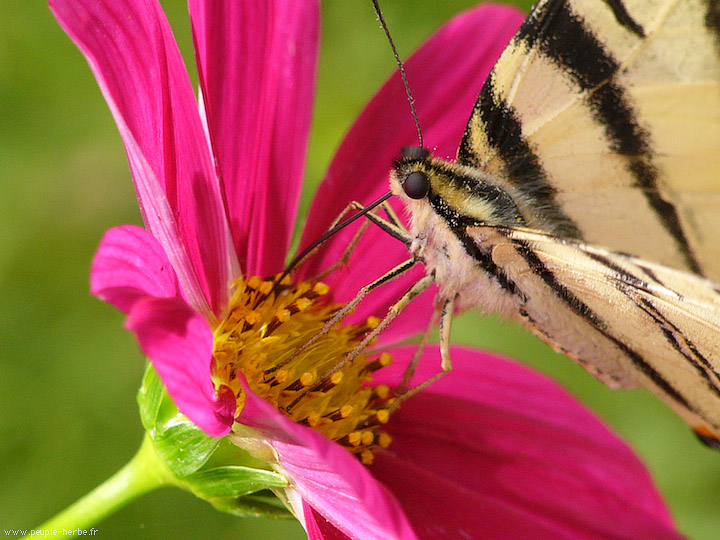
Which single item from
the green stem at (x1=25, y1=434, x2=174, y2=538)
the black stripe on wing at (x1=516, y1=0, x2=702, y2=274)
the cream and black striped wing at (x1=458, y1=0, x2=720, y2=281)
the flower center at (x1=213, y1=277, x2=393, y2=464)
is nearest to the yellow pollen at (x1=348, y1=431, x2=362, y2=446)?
the flower center at (x1=213, y1=277, x2=393, y2=464)

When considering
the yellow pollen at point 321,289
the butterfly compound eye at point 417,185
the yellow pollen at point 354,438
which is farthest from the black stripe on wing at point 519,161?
the yellow pollen at point 354,438

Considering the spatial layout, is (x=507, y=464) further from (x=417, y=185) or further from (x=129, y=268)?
(x=129, y=268)

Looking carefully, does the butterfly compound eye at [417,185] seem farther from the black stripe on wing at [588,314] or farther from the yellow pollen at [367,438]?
the yellow pollen at [367,438]

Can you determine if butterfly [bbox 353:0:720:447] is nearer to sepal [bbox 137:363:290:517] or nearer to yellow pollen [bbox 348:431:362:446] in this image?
yellow pollen [bbox 348:431:362:446]

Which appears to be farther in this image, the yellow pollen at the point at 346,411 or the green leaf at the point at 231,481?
the yellow pollen at the point at 346,411

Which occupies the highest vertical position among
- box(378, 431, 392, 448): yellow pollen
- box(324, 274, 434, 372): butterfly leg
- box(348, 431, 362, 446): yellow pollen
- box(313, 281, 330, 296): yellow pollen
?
box(313, 281, 330, 296): yellow pollen

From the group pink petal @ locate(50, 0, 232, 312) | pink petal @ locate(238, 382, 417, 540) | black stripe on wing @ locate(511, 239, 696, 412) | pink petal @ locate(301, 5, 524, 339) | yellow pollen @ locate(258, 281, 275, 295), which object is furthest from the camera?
pink petal @ locate(301, 5, 524, 339)
